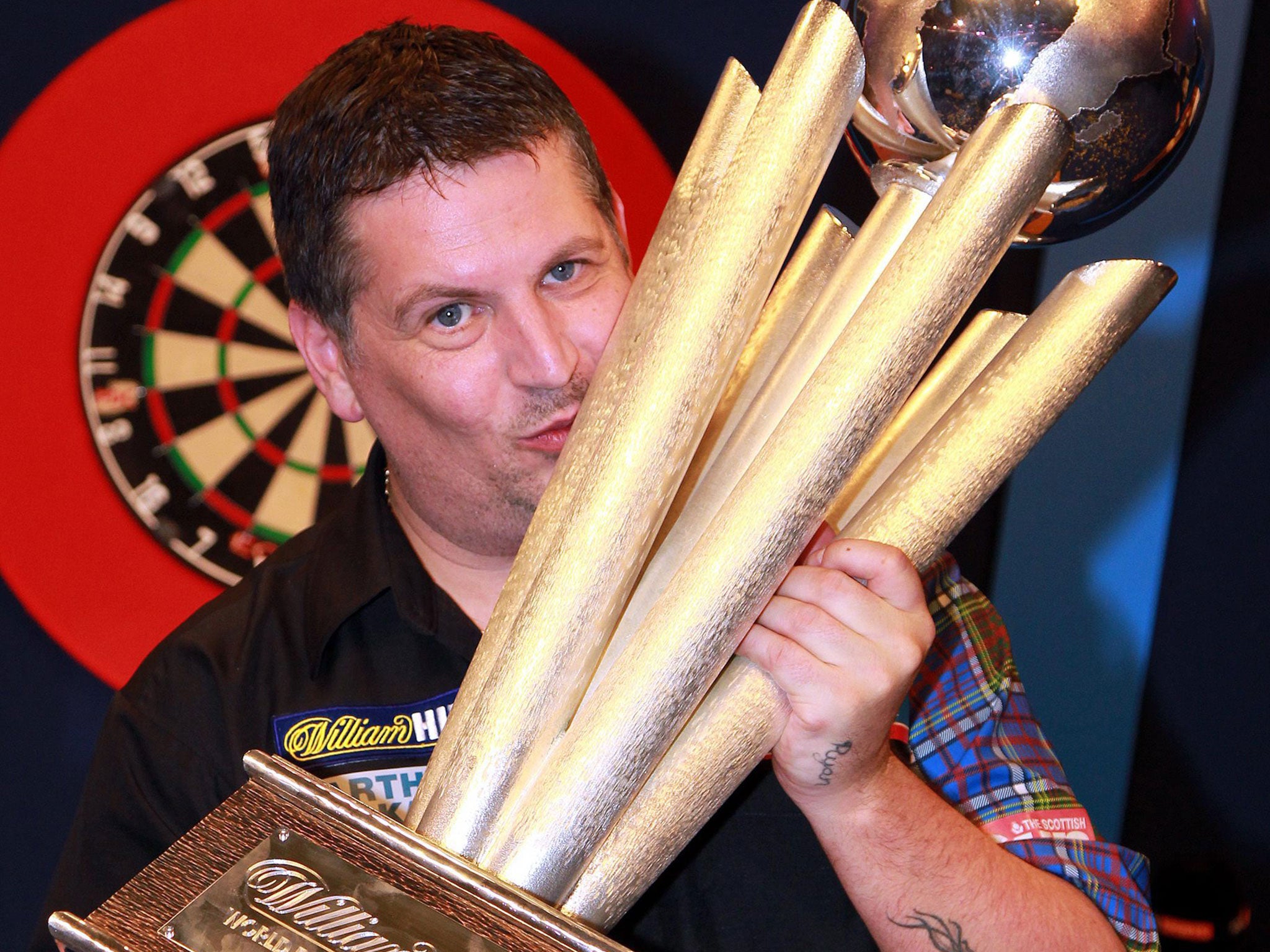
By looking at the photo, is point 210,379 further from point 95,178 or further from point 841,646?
point 841,646

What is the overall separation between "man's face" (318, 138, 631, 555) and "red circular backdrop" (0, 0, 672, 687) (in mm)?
629

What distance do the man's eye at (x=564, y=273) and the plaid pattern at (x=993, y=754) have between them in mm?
362

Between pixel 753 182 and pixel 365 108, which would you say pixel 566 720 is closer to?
pixel 753 182

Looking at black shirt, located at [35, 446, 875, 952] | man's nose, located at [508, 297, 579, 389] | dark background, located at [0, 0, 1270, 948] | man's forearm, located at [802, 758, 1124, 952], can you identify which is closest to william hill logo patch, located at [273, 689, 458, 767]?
black shirt, located at [35, 446, 875, 952]

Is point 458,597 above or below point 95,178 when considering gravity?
below

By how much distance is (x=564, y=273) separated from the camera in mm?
917

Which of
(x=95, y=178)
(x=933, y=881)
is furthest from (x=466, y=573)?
(x=95, y=178)

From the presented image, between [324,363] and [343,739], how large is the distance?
33cm

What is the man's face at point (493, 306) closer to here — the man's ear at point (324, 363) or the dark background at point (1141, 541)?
the man's ear at point (324, 363)

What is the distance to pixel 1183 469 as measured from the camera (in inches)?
72.0

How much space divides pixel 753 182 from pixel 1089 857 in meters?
0.62

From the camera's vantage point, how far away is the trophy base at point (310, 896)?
1.48 ft

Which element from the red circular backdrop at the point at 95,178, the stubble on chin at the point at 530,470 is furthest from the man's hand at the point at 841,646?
the red circular backdrop at the point at 95,178

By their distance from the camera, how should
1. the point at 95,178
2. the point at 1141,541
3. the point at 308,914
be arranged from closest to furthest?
the point at 308,914
the point at 95,178
the point at 1141,541
